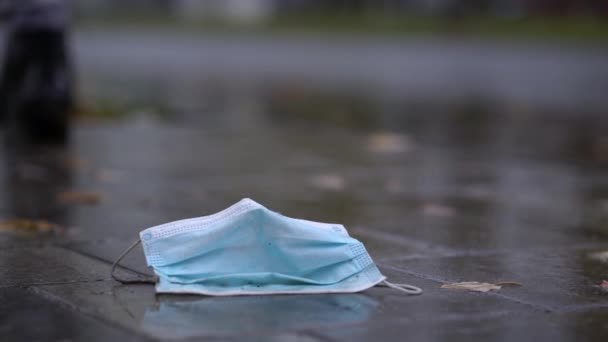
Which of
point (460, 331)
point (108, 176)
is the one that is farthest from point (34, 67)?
point (460, 331)

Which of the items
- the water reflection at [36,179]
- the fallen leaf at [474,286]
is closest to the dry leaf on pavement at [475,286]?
the fallen leaf at [474,286]

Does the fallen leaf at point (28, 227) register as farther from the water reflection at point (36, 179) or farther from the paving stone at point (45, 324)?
the paving stone at point (45, 324)

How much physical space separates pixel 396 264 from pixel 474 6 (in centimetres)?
3735

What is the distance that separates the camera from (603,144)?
35.9 ft

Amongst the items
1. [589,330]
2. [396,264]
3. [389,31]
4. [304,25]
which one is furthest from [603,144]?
[304,25]

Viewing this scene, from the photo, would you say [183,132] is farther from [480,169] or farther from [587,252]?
[587,252]

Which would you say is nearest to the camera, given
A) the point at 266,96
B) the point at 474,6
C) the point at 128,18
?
the point at 266,96

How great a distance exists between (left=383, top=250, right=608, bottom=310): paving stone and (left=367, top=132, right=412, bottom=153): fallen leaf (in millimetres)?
4484

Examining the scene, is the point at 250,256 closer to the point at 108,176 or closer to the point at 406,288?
the point at 406,288

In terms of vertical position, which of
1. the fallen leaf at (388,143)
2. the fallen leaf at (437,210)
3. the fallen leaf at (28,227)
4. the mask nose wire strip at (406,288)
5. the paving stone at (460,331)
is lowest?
the fallen leaf at (28,227)

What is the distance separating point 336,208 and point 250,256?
2.30 meters

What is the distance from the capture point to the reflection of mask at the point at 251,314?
3879 millimetres

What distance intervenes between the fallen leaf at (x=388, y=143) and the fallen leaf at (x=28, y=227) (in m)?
4.43

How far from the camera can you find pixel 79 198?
6887 mm
